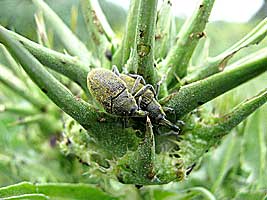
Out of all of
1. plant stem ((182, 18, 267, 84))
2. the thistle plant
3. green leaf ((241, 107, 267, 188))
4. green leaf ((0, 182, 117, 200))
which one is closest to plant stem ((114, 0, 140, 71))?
the thistle plant

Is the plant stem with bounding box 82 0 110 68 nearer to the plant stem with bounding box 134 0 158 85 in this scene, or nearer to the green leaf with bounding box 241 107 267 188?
the plant stem with bounding box 134 0 158 85

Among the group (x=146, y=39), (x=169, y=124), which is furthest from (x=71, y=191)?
(x=146, y=39)

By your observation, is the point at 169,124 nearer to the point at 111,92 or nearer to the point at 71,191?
the point at 111,92

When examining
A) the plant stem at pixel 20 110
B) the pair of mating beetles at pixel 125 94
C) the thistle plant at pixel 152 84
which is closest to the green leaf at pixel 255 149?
the thistle plant at pixel 152 84

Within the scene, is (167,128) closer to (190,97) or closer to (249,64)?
(190,97)

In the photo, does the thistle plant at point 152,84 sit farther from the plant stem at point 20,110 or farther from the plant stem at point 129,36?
the plant stem at point 20,110

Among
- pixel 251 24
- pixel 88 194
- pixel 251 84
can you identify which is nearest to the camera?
pixel 88 194

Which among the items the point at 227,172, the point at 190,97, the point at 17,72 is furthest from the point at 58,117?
the point at 190,97
